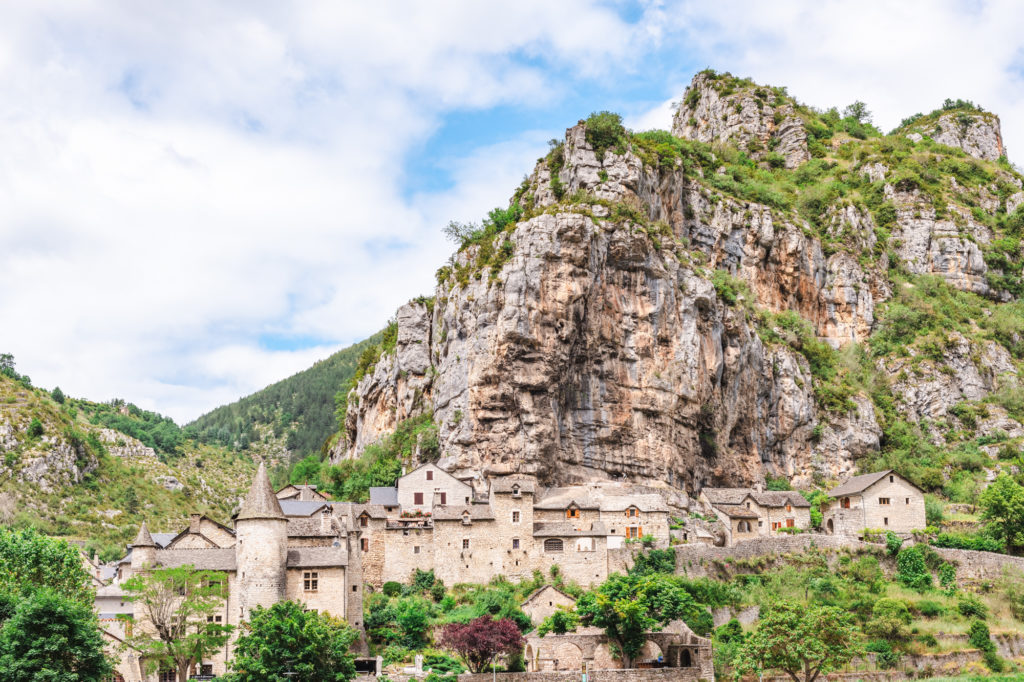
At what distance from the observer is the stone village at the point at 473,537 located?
53.3 m

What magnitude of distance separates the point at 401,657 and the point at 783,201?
79.7m

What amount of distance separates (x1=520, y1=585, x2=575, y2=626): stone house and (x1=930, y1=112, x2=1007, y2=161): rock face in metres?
121

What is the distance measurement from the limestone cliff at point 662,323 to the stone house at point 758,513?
4.63 metres

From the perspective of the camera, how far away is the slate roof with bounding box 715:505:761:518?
245 feet

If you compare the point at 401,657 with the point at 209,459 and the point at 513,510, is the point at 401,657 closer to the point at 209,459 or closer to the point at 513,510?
the point at 513,510

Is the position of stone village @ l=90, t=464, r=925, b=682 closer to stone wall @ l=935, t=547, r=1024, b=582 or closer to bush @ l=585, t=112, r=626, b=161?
stone wall @ l=935, t=547, r=1024, b=582

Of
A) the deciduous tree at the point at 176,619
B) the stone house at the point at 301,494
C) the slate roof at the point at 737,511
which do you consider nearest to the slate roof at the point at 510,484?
the stone house at the point at 301,494

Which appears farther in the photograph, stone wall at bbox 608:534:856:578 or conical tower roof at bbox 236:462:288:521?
stone wall at bbox 608:534:856:578

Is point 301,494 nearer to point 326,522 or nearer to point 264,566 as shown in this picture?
point 326,522

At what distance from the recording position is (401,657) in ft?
175

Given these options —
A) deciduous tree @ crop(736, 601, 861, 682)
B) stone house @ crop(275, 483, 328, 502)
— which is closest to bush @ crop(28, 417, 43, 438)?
stone house @ crop(275, 483, 328, 502)

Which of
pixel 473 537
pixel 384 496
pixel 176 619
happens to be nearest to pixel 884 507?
pixel 473 537

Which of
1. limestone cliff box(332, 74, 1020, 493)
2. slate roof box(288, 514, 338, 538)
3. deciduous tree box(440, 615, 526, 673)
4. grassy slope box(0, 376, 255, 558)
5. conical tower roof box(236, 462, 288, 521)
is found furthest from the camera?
grassy slope box(0, 376, 255, 558)

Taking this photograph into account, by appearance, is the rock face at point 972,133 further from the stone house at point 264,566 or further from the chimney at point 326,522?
the stone house at point 264,566
